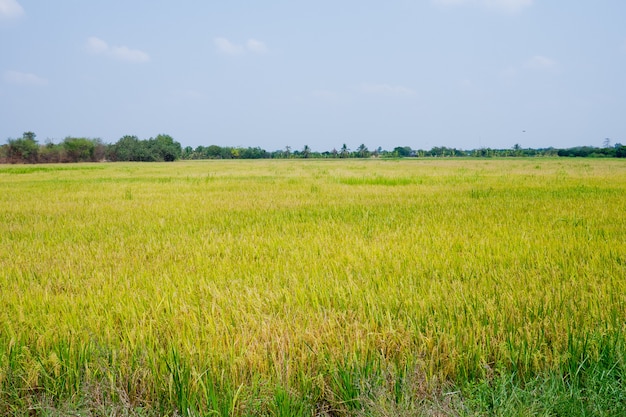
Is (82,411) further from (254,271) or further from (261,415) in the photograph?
(254,271)

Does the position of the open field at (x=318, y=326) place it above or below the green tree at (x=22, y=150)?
below

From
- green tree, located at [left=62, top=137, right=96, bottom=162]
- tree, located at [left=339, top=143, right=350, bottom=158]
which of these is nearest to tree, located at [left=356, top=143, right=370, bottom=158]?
tree, located at [left=339, top=143, right=350, bottom=158]

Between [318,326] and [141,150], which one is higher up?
[141,150]

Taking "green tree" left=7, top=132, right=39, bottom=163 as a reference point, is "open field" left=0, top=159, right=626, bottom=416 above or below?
below

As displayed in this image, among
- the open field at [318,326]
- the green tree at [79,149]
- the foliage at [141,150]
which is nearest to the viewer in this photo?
the open field at [318,326]

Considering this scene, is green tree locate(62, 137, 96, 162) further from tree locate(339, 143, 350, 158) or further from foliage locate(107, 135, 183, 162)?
tree locate(339, 143, 350, 158)

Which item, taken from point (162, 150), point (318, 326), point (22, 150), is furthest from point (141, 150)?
point (318, 326)

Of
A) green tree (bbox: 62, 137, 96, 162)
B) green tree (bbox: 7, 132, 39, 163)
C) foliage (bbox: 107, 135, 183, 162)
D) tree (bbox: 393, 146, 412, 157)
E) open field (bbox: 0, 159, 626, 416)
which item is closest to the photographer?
open field (bbox: 0, 159, 626, 416)

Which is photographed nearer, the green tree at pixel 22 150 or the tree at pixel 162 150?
the green tree at pixel 22 150

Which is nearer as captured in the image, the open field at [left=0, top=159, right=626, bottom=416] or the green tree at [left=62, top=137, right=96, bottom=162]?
the open field at [left=0, top=159, right=626, bottom=416]

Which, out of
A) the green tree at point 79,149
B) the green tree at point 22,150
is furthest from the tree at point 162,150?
the green tree at point 22,150

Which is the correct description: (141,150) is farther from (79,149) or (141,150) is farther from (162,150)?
(79,149)

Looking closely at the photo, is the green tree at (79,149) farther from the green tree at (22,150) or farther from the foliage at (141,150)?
the green tree at (22,150)

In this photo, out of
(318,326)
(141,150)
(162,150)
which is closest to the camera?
(318,326)
